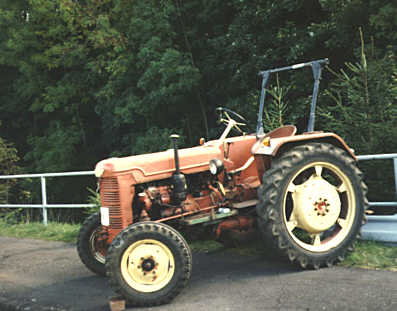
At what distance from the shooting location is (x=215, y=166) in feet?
15.8

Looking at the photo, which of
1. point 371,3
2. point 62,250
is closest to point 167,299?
point 62,250

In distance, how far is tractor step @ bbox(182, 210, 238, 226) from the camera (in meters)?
4.77

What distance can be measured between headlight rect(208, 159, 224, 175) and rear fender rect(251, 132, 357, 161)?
429mm

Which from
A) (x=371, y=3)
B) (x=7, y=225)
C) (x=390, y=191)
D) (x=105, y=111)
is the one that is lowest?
(x=7, y=225)

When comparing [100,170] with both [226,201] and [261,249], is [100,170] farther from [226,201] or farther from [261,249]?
[261,249]

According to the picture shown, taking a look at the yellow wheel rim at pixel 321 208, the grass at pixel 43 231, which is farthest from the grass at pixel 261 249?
the yellow wheel rim at pixel 321 208

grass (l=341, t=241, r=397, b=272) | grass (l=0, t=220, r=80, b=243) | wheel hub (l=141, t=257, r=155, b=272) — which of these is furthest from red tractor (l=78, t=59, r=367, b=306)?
grass (l=0, t=220, r=80, b=243)

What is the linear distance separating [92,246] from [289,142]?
2.37 m

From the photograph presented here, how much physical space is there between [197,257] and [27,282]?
189cm

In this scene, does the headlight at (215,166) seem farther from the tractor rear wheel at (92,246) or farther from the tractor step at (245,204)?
the tractor rear wheel at (92,246)

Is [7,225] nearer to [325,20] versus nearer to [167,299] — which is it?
[167,299]

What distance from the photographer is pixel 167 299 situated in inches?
163

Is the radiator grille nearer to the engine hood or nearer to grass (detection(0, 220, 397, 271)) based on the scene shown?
the engine hood

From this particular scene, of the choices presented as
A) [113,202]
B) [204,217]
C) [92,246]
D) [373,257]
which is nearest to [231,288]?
[204,217]
